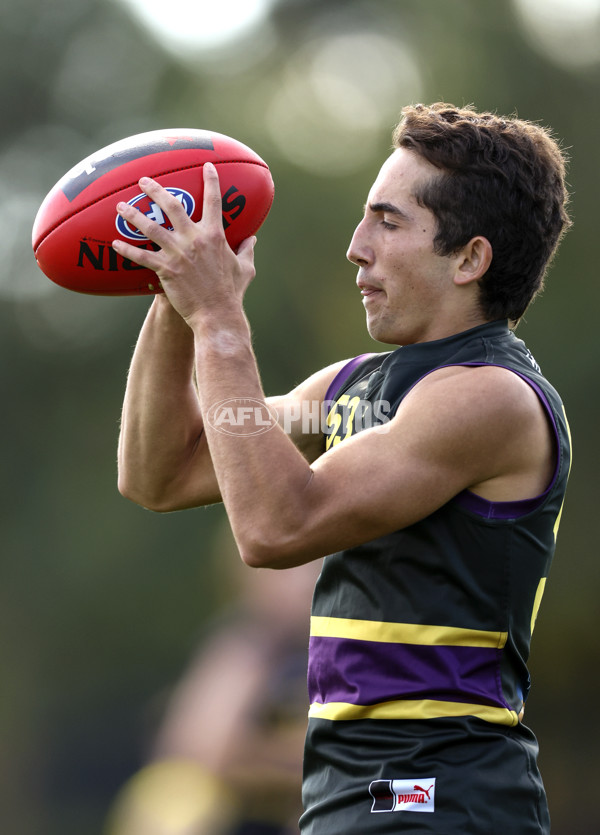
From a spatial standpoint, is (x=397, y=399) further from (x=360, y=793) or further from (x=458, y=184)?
(x=360, y=793)

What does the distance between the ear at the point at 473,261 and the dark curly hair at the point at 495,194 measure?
0.7 inches

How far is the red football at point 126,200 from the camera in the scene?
2.69 meters

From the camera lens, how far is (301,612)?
470 centimetres

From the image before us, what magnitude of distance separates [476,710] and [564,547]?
5752mm

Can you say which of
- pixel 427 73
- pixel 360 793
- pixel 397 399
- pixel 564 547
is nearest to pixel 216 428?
pixel 397 399

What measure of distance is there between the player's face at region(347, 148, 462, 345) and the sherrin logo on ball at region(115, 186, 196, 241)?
45 cm

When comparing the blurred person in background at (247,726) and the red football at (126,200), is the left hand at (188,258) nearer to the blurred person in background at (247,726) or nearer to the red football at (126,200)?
the red football at (126,200)

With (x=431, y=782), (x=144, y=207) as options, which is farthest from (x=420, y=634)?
(x=144, y=207)

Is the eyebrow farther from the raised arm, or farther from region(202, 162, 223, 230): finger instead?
the raised arm

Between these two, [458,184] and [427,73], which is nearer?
[458,184]

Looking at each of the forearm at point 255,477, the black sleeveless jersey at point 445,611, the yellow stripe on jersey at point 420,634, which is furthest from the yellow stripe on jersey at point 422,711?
the forearm at point 255,477

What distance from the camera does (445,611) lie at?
7.71 feet

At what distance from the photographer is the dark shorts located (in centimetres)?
226

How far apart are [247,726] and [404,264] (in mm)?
2564
